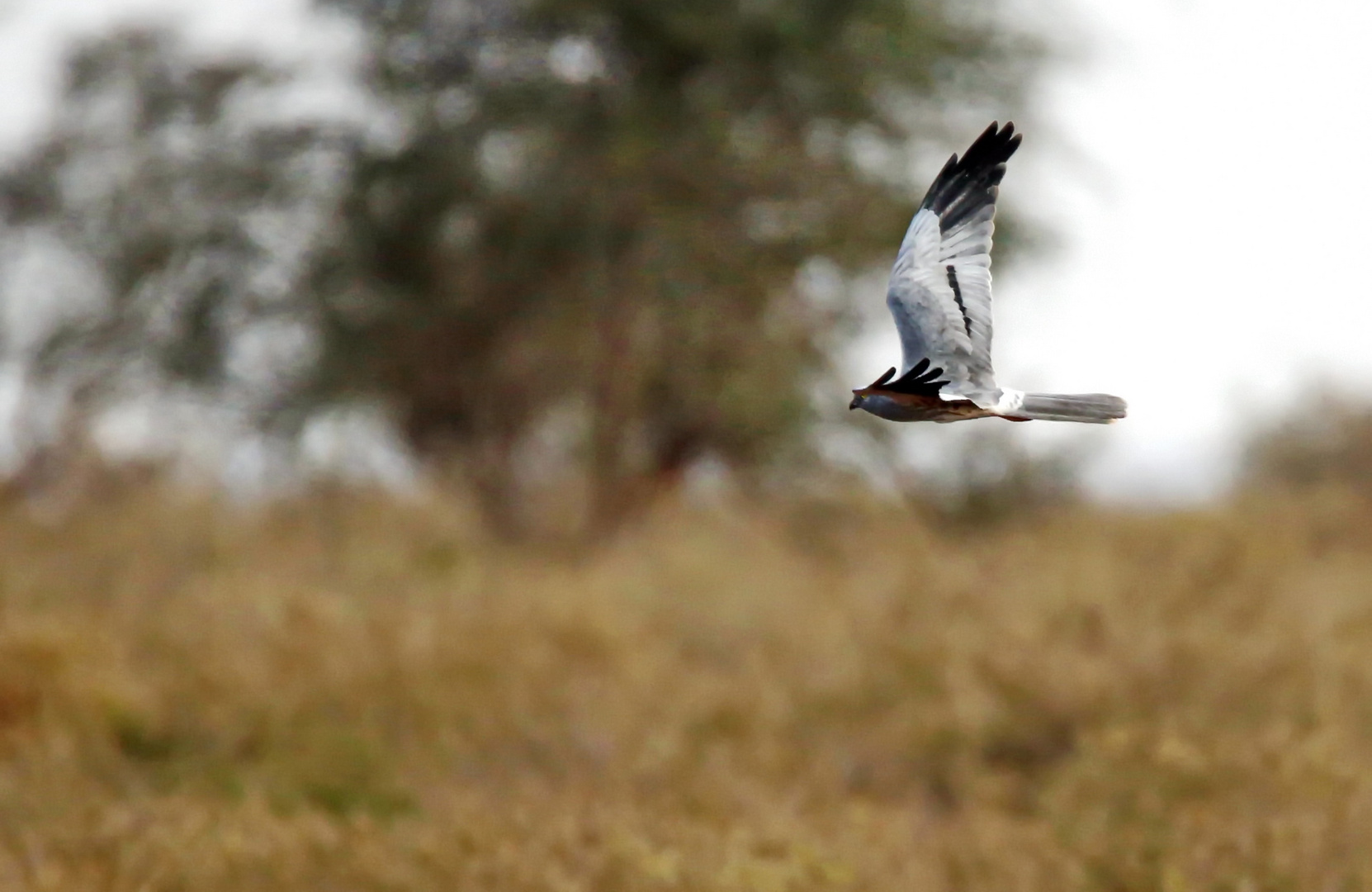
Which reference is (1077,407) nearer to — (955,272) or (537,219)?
(955,272)

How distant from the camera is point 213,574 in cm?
1020

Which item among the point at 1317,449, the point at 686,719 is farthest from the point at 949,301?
the point at 1317,449

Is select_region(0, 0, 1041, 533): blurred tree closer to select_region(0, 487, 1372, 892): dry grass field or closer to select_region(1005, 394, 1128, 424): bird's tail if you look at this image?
select_region(0, 487, 1372, 892): dry grass field

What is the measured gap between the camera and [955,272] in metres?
→ 1.35

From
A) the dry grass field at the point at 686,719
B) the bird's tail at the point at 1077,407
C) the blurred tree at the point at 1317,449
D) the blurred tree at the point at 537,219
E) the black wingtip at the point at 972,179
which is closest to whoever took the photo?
the bird's tail at the point at 1077,407

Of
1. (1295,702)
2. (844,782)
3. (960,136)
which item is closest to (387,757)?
(844,782)

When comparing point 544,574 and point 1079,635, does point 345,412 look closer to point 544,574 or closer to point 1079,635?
point 544,574

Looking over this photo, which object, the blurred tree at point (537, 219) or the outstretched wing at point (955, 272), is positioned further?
the blurred tree at point (537, 219)

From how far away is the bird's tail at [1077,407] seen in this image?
1148 millimetres

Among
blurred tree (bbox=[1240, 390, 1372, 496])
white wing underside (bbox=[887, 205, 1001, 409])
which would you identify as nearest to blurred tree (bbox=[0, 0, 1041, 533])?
blurred tree (bbox=[1240, 390, 1372, 496])

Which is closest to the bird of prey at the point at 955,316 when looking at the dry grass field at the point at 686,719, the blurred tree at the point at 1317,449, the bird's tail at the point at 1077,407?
the bird's tail at the point at 1077,407

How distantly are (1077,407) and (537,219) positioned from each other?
385 inches

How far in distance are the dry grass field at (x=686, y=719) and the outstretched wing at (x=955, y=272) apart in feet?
11.6

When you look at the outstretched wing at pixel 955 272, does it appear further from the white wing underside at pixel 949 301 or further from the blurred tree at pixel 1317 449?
the blurred tree at pixel 1317 449
